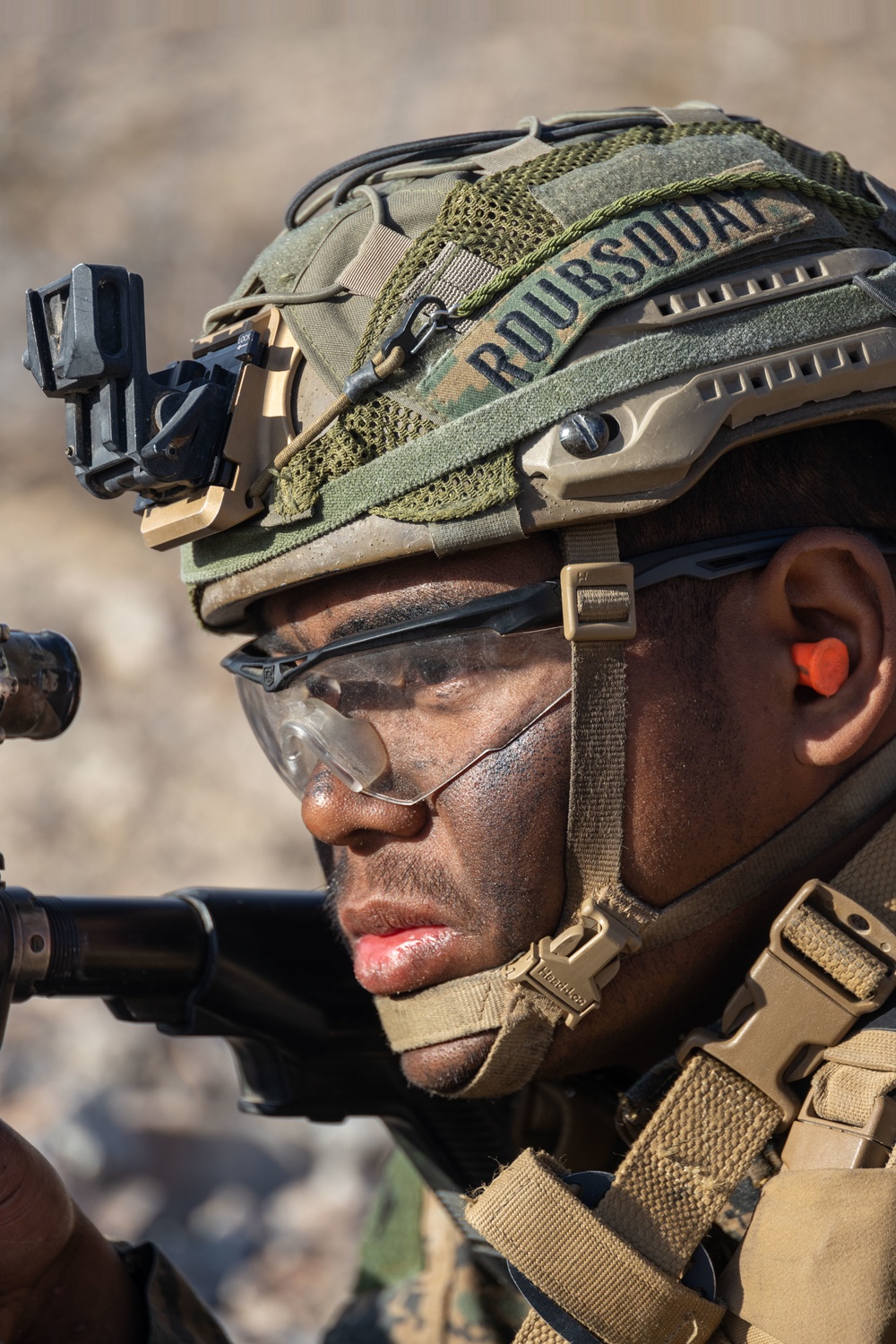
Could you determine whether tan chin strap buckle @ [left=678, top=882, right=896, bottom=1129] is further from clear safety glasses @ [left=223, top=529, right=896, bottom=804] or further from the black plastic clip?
the black plastic clip

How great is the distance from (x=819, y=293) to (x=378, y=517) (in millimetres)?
808

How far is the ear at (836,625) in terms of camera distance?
229 cm

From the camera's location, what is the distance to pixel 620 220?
230 centimetres

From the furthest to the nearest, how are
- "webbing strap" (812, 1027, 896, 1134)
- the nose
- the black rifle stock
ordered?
the black rifle stock < the nose < "webbing strap" (812, 1027, 896, 1134)

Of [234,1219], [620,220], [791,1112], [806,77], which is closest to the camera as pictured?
[791,1112]

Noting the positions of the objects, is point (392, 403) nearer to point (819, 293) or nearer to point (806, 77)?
point (819, 293)

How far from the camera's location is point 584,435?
2152 mm

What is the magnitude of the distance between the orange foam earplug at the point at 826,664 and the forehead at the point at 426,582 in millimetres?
430

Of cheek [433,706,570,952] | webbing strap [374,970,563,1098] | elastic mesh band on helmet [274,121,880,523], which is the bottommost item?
webbing strap [374,970,563,1098]

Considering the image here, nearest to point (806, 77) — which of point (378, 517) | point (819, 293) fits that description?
point (819, 293)

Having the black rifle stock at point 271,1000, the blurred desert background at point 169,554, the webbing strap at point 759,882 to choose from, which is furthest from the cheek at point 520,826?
the blurred desert background at point 169,554

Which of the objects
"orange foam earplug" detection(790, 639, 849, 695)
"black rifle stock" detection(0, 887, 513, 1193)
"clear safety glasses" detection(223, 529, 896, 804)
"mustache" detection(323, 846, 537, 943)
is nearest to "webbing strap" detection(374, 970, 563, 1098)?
"mustache" detection(323, 846, 537, 943)

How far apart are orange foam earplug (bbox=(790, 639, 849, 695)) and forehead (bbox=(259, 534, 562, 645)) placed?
0.43m

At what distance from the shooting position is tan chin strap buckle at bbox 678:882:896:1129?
2.14 metres
